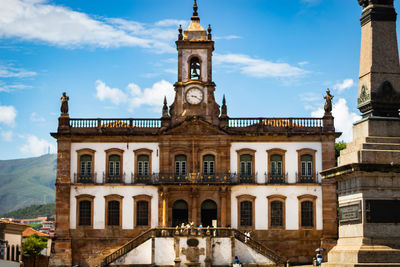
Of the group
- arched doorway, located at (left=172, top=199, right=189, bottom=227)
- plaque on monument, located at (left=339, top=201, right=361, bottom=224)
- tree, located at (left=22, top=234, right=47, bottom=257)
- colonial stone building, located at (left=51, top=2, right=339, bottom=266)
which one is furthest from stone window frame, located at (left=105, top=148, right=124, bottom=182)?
plaque on monument, located at (left=339, top=201, right=361, bottom=224)

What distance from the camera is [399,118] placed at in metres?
19.5

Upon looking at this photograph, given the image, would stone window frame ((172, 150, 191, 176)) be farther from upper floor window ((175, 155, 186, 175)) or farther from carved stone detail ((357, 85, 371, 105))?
carved stone detail ((357, 85, 371, 105))

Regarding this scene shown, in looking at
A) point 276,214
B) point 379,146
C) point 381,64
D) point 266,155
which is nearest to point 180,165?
point 266,155

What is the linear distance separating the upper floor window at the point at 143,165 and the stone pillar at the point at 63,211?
447 centimetres

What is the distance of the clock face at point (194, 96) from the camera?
1726 inches

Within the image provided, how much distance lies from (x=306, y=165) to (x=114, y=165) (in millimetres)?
12246

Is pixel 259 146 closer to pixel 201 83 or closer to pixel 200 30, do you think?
pixel 201 83

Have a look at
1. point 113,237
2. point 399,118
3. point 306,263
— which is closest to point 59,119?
point 113,237

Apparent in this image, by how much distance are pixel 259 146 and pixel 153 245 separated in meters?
10.0

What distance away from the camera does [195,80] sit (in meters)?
44.0

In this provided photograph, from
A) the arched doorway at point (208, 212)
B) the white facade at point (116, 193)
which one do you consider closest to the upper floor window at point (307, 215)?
the arched doorway at point (208, 212)

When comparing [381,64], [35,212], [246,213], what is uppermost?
[381,64]

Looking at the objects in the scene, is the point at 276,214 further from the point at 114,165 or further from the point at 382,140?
the point at 382,140

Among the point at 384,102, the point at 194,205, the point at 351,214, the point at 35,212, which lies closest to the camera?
the point at 351,214
